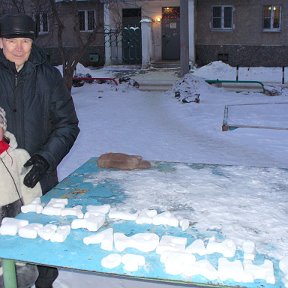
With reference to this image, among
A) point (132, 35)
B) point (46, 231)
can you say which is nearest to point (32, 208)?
point (46, 231)

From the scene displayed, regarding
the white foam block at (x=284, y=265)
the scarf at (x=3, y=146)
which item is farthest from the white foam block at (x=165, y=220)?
the scarf at (x=3, y=146)

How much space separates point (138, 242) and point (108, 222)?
1.12 ft

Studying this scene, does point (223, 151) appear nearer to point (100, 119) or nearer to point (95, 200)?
point (100, 119)

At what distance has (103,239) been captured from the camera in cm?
214

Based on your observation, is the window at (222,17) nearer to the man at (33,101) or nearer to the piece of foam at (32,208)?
the man at (33,101)

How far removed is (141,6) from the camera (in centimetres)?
2130

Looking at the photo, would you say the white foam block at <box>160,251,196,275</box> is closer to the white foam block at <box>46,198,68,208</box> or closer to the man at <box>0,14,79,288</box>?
the white foam block at <box>46,198,68,208</box>

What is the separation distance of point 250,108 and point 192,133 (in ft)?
9.86

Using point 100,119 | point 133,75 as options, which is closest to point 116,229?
point 100,119

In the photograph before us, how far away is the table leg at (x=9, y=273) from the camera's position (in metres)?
2.23

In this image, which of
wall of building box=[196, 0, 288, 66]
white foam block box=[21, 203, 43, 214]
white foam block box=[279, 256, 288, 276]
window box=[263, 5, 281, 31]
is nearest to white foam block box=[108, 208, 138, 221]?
white foam block box=[21, 203, 43, 214]

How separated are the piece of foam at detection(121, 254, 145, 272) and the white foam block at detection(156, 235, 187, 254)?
113mm

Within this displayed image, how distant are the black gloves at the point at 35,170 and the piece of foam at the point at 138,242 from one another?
2.44ft

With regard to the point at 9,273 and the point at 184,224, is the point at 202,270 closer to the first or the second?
the point at 184,224
